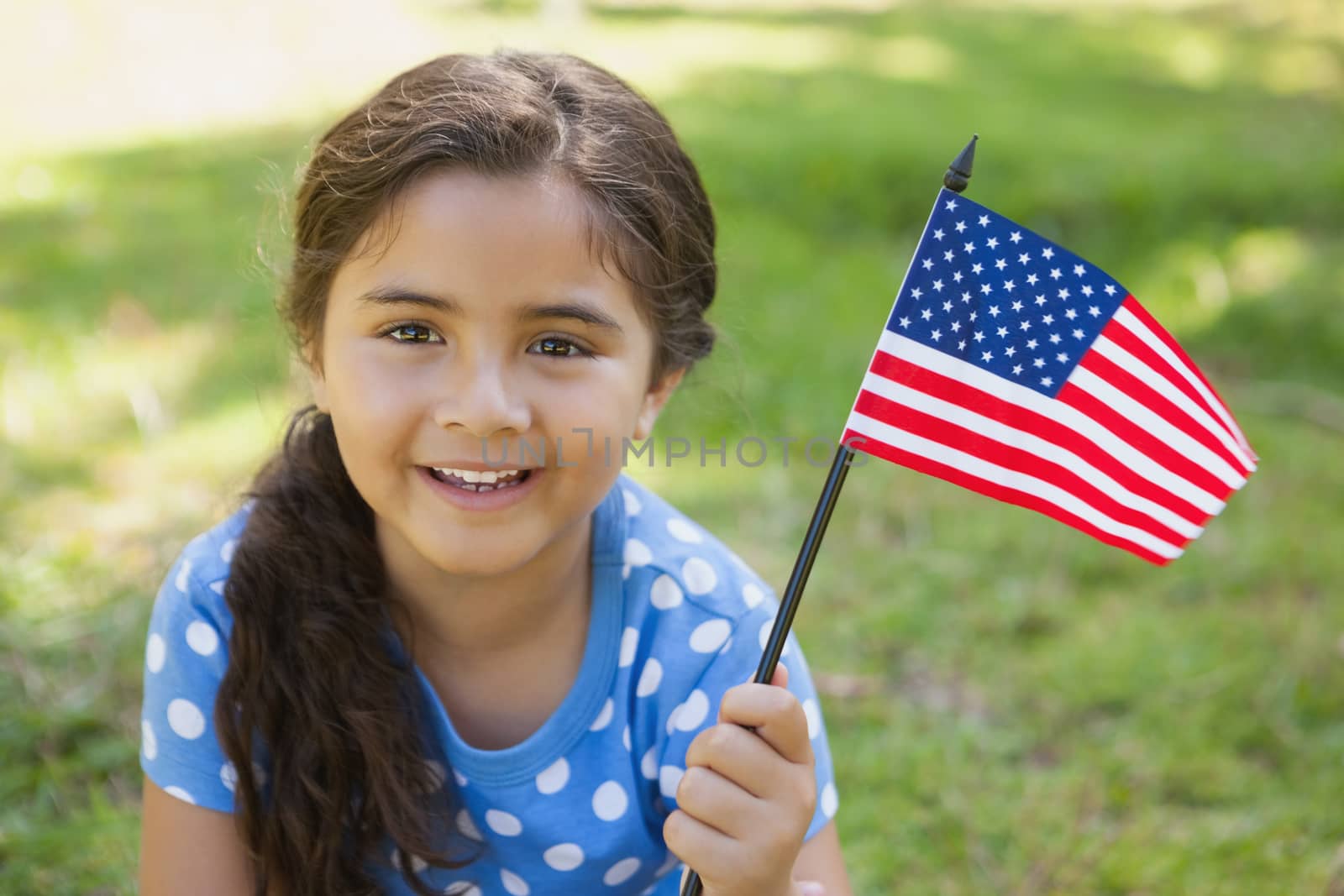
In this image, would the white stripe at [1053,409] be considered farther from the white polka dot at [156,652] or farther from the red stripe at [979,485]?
the white polka dot at [156,652]

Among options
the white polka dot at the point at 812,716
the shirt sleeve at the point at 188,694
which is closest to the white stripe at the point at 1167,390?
the white polka dot at the point at 812,716

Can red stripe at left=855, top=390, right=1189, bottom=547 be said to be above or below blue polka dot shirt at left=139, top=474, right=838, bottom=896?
above

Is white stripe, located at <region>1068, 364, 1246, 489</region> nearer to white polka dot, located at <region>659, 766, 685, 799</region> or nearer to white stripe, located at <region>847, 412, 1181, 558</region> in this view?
white stripe, located at <region>847, 412, 1181, 558</region>

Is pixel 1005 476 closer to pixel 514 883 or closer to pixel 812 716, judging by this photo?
pixel 812 716

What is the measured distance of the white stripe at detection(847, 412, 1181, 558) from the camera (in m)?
1.41

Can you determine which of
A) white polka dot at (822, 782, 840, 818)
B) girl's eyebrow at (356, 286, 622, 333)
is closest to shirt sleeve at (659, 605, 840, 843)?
white polka dot at (822, 782, 840, 818)

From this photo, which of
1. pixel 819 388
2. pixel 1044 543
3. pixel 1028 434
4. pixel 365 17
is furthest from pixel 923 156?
pixel 1028 434

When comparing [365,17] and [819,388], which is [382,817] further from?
[365,17]

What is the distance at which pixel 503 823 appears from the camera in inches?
67.6

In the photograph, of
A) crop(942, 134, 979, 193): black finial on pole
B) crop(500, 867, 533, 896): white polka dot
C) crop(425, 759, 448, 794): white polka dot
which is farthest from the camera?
crop(500, 867, 533, 896): white polka dot

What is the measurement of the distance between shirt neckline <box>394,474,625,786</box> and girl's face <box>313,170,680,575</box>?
0.19m

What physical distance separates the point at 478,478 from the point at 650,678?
39 cm

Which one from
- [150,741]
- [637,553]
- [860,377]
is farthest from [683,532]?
[860,377]

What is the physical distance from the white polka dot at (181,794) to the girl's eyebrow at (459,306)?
27.0 inches
